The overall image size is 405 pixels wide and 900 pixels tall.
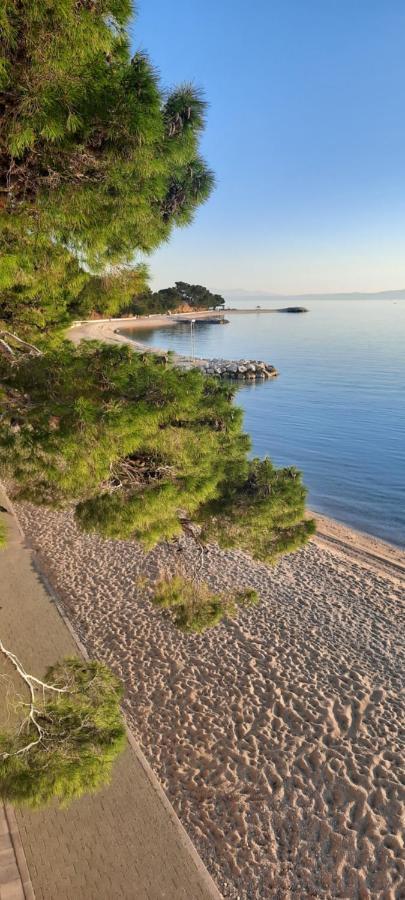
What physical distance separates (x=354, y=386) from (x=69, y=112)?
132 ft

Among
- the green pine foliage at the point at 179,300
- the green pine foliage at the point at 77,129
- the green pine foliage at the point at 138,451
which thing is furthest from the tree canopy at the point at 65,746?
the green pine foliage at the point at 179,300

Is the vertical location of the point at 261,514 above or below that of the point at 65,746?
above

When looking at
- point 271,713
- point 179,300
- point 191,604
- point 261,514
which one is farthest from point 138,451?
point 179,300

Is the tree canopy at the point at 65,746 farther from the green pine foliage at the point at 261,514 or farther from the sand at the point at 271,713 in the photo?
the sand at the point at 271,713

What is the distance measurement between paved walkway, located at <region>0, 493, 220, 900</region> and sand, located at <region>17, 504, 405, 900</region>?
1.06ft

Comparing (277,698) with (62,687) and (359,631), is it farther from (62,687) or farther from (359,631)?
(62,687)

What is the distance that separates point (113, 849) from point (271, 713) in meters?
2.82

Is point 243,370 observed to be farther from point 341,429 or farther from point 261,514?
point 261,514

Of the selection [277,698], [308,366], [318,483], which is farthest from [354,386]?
[277,698]

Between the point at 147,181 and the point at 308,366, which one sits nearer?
the point at 147,181

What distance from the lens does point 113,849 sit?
4.91m

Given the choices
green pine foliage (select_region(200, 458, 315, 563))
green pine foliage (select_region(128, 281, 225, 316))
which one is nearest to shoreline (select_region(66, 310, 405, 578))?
green pine foliage (select_region(200, 458, 315, 563))

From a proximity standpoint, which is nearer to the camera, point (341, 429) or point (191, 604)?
point (191, 604)

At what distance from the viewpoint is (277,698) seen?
7.30m
